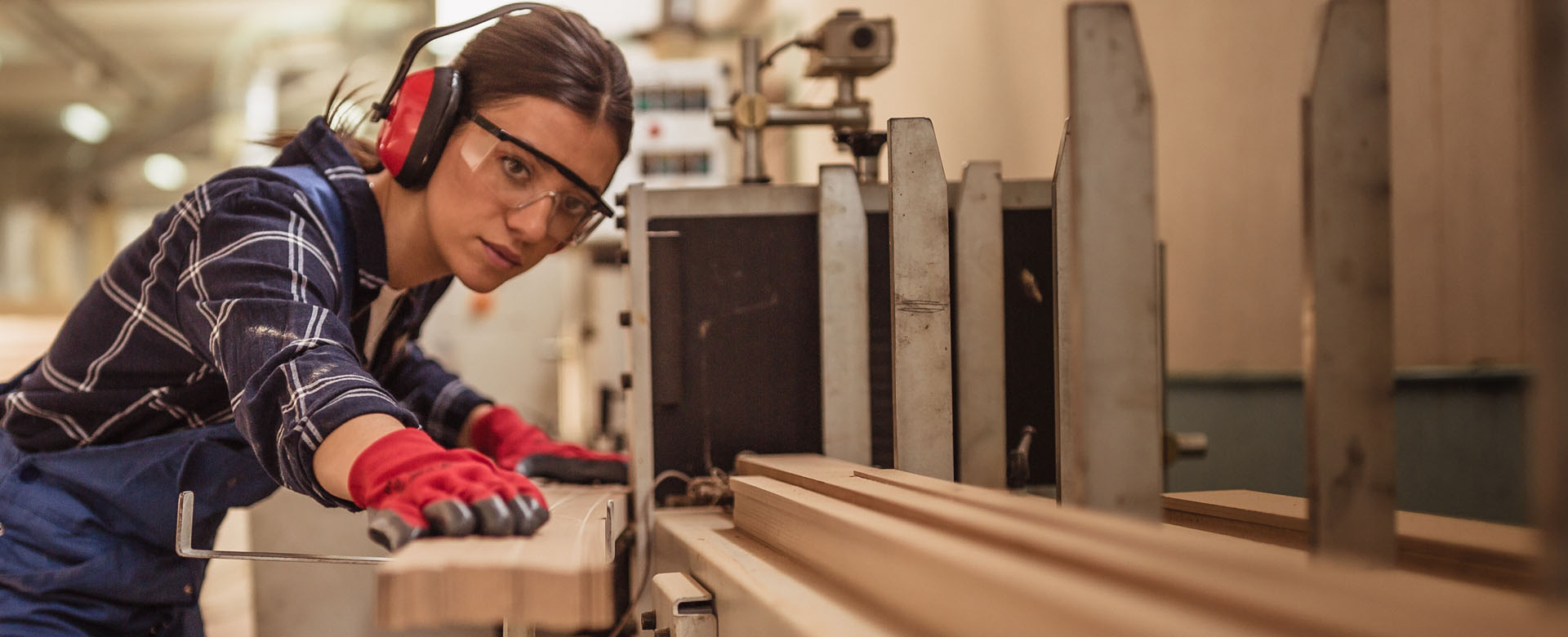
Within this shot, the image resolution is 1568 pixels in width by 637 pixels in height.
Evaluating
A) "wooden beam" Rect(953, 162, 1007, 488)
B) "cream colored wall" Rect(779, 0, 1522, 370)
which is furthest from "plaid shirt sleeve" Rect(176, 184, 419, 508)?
"cream colored wall" Rect(779, 0, 1522, 370)

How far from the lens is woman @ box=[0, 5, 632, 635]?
40.7 inches

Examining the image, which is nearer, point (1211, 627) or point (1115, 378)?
point (1211, 627)

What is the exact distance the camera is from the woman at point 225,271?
1.03m

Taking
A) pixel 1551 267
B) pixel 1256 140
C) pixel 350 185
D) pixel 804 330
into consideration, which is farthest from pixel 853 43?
pixel 1551 267

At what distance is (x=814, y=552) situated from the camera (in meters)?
0.77

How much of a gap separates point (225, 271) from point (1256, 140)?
1832mm

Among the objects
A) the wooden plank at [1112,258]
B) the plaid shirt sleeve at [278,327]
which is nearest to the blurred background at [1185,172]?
the wooden plank at [1112,258]

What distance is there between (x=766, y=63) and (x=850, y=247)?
540mm

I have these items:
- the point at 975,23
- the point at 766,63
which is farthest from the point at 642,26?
the point at 766,63

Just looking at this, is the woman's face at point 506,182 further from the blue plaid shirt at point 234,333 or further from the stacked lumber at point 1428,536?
the stacked lumber at point 1428,536

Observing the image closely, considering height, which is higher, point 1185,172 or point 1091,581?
point 1185,172

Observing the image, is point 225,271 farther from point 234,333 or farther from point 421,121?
point 421,121

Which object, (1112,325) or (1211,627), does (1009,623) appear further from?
(1112,325)

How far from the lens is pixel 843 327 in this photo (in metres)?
1.22
